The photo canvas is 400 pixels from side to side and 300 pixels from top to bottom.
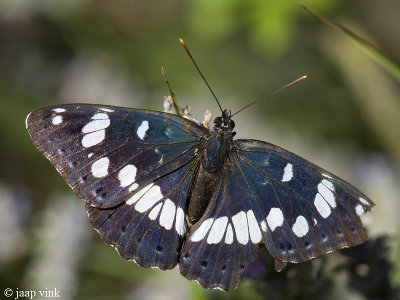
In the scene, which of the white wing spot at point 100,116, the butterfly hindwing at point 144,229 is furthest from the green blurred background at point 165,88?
the white wing spot at point 100,116

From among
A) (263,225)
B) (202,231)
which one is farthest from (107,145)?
(263,225)

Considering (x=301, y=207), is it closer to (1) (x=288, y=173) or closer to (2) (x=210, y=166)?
(1) (x=288, y=173)

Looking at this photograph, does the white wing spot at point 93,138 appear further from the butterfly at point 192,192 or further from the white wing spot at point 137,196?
the white wing spot at point 137,196

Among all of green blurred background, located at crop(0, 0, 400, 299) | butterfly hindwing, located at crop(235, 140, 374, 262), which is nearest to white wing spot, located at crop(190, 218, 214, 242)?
butterfly hindwing, located at crop(235, 140, 374, 262)

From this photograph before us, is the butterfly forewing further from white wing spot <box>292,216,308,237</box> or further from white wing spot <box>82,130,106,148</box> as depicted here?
white wing spot <box>292,216,308,237</box>

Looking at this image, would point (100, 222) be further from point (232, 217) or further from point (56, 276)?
point (56, 276)

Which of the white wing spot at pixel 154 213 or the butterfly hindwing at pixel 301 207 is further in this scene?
the white wing spot at pixel 154 213
